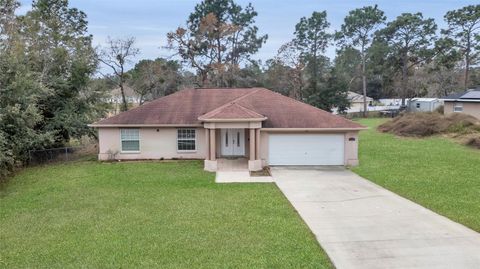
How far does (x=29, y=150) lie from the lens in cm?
2027

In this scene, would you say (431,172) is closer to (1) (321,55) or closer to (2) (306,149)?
(2) (306,149)

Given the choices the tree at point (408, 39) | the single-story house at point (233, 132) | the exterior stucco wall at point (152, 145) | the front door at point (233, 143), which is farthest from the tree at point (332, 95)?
the exterior stucco wall at point (152, 145)

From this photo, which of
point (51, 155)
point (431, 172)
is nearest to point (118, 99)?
point (51, 155)

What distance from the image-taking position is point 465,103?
119 ft

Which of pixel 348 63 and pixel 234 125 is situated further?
pixel 348 63

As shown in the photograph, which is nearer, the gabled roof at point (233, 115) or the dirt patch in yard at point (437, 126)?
the gabled roof at point (233, 115)

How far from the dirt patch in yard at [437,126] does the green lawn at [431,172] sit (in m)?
2.08

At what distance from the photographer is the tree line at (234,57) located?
74.6 feet

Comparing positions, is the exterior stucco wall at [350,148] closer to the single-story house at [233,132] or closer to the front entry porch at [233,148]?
the single-story house at [233,132]

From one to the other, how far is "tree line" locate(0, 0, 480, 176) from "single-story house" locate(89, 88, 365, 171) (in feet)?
13.4

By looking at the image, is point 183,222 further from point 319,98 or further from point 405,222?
point 319,98

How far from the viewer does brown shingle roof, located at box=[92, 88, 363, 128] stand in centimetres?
1914

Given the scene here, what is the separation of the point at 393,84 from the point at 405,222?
186 feet

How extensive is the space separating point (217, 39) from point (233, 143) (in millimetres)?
28676
